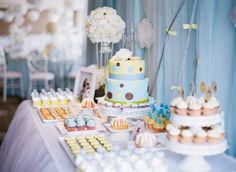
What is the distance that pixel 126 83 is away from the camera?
64.9 inches

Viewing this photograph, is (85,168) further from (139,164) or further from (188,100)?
(188,100)

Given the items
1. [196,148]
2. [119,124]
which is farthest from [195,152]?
[119,124]

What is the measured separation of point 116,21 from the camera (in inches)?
83.2

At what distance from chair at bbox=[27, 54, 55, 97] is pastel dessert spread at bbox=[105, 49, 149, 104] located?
4358 mm

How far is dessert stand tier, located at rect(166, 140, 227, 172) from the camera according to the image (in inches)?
43.7

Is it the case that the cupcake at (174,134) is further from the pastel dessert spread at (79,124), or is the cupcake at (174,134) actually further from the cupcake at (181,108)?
the pastel dessert spread at (79,124)

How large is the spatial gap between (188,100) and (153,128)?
361mm

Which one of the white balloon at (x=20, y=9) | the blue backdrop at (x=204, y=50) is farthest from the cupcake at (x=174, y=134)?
the white balloon at (x=20, y=9)

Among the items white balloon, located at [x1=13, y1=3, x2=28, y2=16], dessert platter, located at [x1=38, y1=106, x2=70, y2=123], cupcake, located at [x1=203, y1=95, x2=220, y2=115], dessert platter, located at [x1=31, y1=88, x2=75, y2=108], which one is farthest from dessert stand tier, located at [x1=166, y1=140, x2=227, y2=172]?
white balloon, located at [x1=13, y1=3, x2=28, y2=16]

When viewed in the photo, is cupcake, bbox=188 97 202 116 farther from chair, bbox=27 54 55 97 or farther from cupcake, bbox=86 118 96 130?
chair, bbox=27 54 55 97

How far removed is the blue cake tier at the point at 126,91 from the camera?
1648 millimetres

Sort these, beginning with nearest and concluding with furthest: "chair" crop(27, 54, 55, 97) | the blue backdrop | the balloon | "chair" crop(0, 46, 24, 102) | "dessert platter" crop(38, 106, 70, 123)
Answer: the blue backdrop → "dessert platter" crop(38, 106, 70, 123) → "chair" crop(27, 54, 55, 97) → "chair" crop(0, 46, 24, 102) → the balloon

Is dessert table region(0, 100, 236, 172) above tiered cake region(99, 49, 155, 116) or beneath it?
beneath

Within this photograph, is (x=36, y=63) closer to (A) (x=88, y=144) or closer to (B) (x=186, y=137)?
(A) (x=88, y=144)
